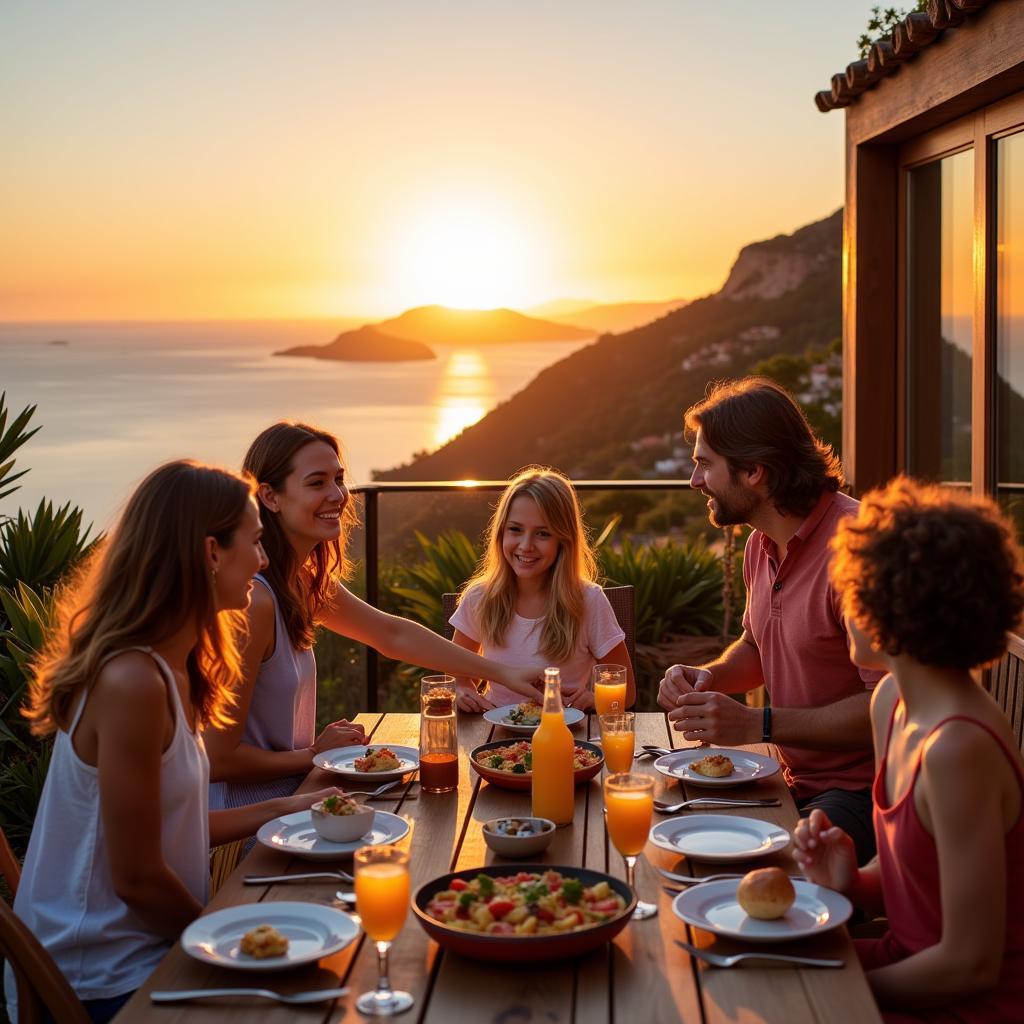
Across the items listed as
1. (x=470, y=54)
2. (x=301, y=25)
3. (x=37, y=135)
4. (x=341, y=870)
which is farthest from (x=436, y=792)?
(x=37, y=135)

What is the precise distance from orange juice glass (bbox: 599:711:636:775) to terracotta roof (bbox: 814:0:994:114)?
253cm

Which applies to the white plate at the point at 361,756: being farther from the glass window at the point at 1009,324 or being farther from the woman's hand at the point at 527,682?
the glass window at the point at 1009,324

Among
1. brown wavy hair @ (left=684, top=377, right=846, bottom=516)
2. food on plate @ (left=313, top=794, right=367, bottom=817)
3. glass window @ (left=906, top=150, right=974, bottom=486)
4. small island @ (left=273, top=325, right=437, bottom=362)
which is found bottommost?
food on plate @ (left=313, top=794, right=367, bottom=817)

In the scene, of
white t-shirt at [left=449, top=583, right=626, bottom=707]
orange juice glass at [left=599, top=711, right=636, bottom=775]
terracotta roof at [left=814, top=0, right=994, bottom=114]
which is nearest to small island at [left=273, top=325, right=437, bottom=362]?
terracotta roof at [left=814, top=0, right=994, bottom=114]

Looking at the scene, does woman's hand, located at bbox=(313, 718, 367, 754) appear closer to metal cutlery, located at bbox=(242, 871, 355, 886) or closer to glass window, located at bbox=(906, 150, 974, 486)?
metal cutlery, located at bbox=(242, 871, 355, 886)

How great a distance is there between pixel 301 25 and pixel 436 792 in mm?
9889

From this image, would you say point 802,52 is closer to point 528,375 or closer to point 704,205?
point 704,205

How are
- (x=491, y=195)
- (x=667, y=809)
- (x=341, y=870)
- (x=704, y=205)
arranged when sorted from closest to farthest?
(x=341, y=870), (x=667, y=809), (x=491, y=195), (x=704, y=205)

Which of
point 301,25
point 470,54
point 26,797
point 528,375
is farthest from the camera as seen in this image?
point 528,375

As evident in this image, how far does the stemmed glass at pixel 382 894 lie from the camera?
165 centimetres

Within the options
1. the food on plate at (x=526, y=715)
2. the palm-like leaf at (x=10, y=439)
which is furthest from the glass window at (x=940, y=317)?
the palm-like leaf at (x=10, y=439)

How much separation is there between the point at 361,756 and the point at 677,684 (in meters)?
0.75

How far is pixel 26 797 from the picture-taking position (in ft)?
13.9

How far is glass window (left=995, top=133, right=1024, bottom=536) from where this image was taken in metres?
4.12
